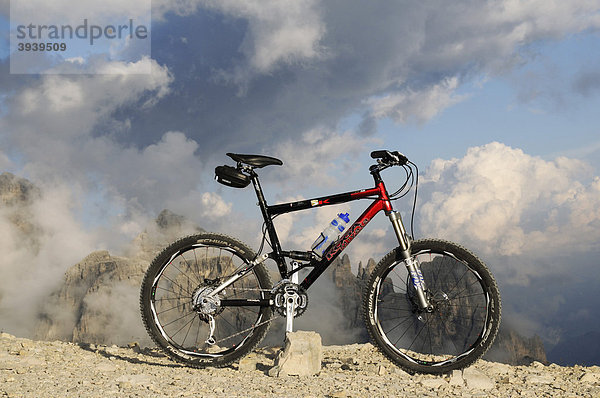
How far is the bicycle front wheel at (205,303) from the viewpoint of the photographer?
20.5 ft

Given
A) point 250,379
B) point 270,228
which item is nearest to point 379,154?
point 270,228

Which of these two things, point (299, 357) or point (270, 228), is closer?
point (299, 357)

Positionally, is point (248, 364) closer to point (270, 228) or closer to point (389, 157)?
point (270, 228)

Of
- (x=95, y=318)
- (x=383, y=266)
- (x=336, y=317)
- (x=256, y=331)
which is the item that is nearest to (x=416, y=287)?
(x=383, y=266)

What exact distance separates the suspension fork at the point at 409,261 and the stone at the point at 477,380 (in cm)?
91

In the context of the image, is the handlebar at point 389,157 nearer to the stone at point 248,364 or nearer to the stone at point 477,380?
the stone at point 477,380

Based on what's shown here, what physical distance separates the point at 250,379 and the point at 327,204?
243 centimetres

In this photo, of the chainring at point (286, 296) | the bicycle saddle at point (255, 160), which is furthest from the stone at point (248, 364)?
the bicycle saddle at point (255, 160)

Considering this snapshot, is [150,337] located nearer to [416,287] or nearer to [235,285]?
[235,285]

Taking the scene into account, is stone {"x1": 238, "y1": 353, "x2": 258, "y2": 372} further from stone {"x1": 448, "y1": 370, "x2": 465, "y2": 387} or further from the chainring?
stone {"x1": 448, "y1": 370, "x2": 465, "y2": 387}

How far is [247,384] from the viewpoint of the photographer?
5.44 metres

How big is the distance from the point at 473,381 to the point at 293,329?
2355 millimetres

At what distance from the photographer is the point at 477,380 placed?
565cm

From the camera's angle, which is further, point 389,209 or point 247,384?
point 389,209
